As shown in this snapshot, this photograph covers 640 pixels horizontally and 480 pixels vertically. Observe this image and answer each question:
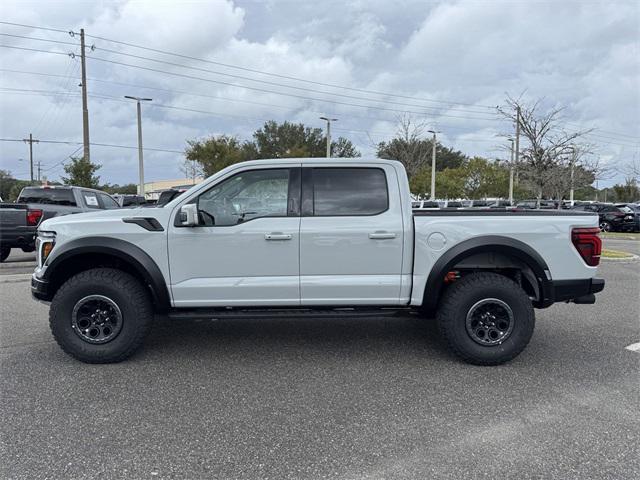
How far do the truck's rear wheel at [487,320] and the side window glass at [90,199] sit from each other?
10.0 metres

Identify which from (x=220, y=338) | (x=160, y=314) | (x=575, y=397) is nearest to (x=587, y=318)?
(x=575, y=397)

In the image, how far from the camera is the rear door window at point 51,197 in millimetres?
10961

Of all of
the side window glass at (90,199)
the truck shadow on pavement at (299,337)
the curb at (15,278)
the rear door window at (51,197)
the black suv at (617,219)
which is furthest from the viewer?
the black suv at (617,219)

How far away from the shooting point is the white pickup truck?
420cm

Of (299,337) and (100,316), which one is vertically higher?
(100,316)

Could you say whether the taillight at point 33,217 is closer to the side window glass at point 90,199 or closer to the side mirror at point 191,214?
the side window glass at point 90,199

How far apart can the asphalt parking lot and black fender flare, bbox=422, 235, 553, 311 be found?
740 millimetres

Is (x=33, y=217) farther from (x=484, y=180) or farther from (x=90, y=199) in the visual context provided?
(x=484, y=180)

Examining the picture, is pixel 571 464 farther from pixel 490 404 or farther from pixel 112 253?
pixel 112 253

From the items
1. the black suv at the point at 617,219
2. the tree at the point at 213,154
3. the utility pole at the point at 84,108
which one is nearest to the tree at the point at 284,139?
the tree at the point at 213,154

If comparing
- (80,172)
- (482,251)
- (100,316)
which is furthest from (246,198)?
(80,172)

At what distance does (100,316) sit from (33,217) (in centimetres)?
721

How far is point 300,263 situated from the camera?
13.8 feet

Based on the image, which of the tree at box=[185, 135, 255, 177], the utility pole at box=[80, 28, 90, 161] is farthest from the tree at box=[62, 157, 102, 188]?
the tree at box=[185, 135, 255, 177]
